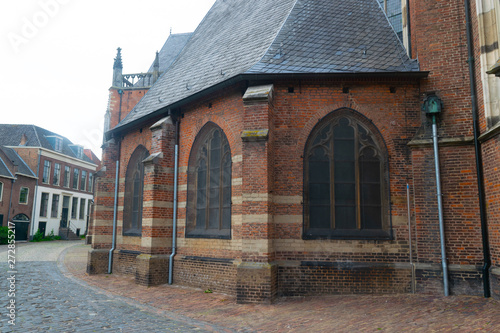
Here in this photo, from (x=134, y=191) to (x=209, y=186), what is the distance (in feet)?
15.1

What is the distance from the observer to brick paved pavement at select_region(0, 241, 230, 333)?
22.3 ft

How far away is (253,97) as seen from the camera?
9.69 meters

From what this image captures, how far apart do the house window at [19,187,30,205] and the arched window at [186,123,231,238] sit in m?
29.1

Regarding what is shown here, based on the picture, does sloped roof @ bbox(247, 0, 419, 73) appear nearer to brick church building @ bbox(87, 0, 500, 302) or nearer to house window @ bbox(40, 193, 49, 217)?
brick church building @ bbox(87, 0, 500, 302)

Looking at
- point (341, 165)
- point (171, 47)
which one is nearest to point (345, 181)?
point (341, 165)

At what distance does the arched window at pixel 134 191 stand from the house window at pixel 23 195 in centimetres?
2498

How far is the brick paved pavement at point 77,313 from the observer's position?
6.80m

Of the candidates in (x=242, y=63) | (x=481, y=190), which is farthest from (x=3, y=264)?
(x=481, y=190)

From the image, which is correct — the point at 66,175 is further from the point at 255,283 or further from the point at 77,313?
the point at 255,283

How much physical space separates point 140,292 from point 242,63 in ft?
23.5

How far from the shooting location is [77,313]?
784 cm

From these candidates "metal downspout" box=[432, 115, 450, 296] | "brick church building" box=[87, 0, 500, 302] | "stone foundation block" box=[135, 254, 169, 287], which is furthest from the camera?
"stone foundation block" box=[135, 254, 169, 287]

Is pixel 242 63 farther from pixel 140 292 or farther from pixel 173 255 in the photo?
pixel 140 292

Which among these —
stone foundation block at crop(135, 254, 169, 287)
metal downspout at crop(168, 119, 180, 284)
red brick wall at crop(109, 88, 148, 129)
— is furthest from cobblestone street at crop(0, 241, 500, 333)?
red brick wall at crop(109, 88, 148, 129)
